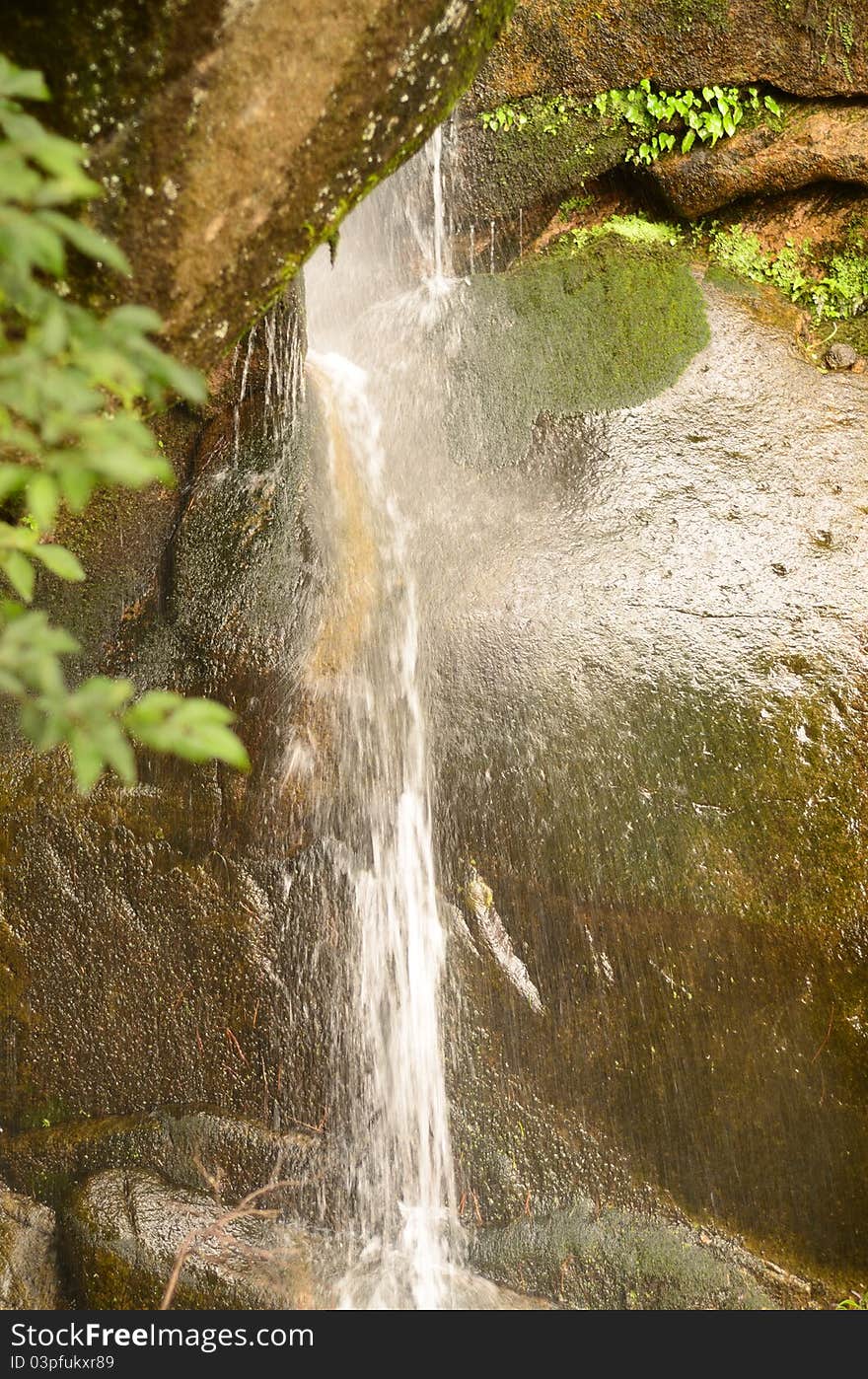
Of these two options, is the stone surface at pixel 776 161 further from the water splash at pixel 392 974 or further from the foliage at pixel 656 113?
the water splash at pixel 392 974

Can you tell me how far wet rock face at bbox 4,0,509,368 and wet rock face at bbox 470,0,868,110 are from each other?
2526mm

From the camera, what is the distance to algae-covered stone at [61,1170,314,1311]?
3664 mm

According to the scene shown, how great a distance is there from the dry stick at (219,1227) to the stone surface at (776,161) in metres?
5.09

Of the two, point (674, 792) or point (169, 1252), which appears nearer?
point (169, 1252)

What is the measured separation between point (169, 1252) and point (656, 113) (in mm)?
5699

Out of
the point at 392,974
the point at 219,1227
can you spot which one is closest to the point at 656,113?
the point at 392,974

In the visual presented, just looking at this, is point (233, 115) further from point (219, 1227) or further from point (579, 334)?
point (219, 1227)

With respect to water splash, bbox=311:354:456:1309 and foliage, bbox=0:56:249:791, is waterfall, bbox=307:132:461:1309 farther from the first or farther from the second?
foliage, bbox=0:56:249:791

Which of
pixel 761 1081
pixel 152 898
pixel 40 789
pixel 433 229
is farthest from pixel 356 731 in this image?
pixel 433 229

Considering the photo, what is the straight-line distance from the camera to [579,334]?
16.1 feet

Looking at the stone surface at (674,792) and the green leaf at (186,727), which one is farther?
the stone surface at (674,792)

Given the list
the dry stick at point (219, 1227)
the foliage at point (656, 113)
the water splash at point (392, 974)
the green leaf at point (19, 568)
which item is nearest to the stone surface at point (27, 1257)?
the dry stick at point (219, 1227)

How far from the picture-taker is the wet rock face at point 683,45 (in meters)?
4.89
